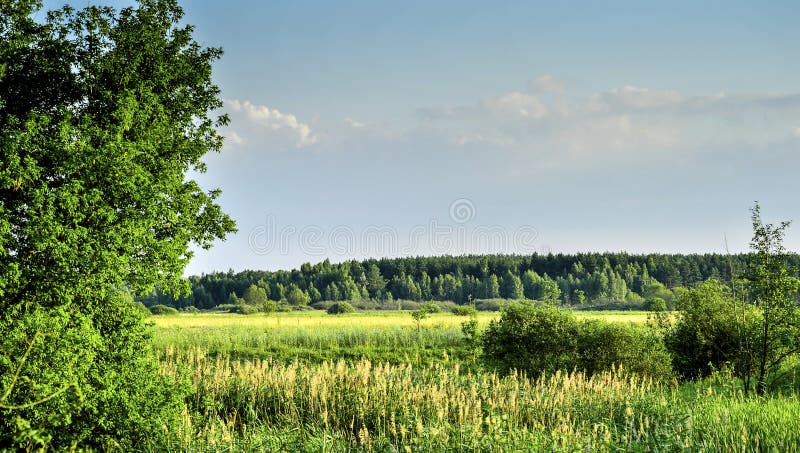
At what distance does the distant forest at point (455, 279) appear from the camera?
417 feet

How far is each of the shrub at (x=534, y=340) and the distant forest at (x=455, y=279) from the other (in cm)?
10193

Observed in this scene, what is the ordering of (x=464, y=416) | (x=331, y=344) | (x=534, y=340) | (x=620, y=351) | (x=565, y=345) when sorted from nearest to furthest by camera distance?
(x=464, y=416)
(x=620, y=351)
(x=565, y=345)
(x=534, y=340)
(x=331, y=344)

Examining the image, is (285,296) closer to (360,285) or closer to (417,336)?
(360,285)

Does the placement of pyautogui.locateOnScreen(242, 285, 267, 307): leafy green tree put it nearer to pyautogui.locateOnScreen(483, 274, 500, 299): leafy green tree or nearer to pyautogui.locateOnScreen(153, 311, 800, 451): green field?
pyautogui.locateOnScreen(483, 274, 500, 299): leafy green tree

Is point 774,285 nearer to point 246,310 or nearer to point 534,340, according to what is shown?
point 534,340

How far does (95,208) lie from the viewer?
37.8ft

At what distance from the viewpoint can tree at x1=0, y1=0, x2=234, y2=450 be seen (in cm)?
1073

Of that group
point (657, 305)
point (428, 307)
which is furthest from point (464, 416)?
point (428, 307)

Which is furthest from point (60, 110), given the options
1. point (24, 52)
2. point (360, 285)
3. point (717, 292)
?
point (360, 285)

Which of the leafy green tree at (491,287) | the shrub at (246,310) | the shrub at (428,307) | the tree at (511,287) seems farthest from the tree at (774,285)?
the leafy green tree at (491,287)

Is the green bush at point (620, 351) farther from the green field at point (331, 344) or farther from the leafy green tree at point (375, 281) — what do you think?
the leafy green tree at point (375, 281)

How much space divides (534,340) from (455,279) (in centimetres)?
12660

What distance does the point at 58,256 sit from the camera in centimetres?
1055

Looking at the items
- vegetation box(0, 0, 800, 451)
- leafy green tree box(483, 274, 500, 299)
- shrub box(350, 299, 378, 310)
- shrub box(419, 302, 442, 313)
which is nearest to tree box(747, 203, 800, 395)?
vegetation box(0, 0, 800, 451)
